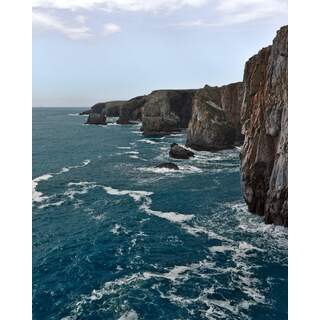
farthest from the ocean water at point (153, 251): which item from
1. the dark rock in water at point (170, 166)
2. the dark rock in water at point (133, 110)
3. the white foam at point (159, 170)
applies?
the dark rock in water at point (133, 110)

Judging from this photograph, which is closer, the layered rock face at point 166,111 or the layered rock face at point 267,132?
the layered rock face at point 267,132

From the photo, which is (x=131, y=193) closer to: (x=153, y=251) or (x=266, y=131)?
(x=153, y=251)

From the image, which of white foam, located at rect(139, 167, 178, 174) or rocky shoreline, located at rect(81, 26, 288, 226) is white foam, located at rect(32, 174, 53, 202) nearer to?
white foam, located at rect(139, 167, 178, 174)

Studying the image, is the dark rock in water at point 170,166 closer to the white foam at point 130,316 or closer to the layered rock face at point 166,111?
the white foam at point 130,316

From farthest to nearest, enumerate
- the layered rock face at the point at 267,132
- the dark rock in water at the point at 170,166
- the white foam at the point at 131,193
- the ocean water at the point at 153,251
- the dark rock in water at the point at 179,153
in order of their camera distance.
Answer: the dark rock in water at the point at 179,153
the dark rock in water at the point at 170,166
the white foam at the point at 131,193
the layered rock face at the point at 267,132
the ocean water at the point at 153,251

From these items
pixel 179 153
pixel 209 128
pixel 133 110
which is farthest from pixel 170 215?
pixel 133 110

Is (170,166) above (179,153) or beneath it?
beneath
